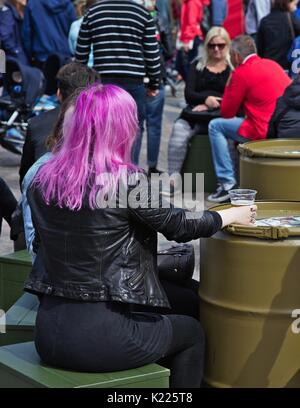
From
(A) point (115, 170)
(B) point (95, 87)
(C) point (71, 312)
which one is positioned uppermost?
(B) point (95, 87)

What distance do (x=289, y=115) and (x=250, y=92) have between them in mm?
1506

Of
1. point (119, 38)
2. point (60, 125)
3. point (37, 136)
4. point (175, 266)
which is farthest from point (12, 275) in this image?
point (119, 38)

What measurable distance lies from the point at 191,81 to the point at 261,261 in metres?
5.26

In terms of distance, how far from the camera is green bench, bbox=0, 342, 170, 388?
3416 mm

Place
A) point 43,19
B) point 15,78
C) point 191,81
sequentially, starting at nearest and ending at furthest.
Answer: point 191,81
point 15,78
point 43,19

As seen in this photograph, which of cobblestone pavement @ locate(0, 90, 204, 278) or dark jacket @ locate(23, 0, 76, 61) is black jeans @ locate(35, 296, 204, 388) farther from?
dark jacket @ locate(23, 0, 76, 61)

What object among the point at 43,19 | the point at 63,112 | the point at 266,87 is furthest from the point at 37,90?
the point at 63,112

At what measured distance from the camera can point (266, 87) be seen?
7824mm

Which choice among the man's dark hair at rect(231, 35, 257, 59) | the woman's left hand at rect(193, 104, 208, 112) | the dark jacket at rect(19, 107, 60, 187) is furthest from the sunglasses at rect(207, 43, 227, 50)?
the dark jacket at rect(19, 107, 60, 187)

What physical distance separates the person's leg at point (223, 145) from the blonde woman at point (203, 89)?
1.16 feet

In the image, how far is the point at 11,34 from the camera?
10.4 meters

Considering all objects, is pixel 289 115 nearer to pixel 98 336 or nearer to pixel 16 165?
pixel 98 336
